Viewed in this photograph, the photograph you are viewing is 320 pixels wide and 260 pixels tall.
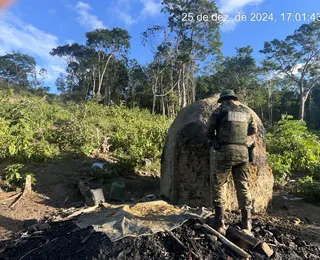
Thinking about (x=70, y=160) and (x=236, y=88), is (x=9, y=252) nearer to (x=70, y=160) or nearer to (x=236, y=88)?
(x=70, y=160)

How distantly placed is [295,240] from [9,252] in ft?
11.8

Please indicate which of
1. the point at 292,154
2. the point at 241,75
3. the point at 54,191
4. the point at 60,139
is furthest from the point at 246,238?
the point at 241,75

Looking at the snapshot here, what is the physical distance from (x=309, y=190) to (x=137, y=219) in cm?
414

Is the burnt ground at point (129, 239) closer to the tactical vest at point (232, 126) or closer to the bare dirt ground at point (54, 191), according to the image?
the bare dirt ground at point (54, 191)

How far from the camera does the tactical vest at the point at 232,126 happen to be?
3859 mm

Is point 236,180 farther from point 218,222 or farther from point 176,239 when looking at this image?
point 176,239

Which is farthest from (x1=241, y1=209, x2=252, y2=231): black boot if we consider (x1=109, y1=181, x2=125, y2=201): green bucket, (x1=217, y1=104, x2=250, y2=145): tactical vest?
(x1=109, y1=181, x2=125, y2=201): green bucket

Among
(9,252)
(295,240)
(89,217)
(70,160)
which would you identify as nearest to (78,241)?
(89,217)

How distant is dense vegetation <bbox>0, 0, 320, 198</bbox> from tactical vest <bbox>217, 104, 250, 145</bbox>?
365 centimetres

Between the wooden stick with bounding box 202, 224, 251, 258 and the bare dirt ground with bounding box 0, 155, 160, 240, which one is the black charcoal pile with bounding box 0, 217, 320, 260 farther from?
the bare dirt ground with bounding box 0, 155, 160, 240

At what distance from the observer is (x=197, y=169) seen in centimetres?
511

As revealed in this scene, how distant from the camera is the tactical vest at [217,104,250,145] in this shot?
12.7 ft

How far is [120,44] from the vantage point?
3164 centimetres

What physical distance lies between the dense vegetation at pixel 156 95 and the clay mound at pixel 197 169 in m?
2.03
